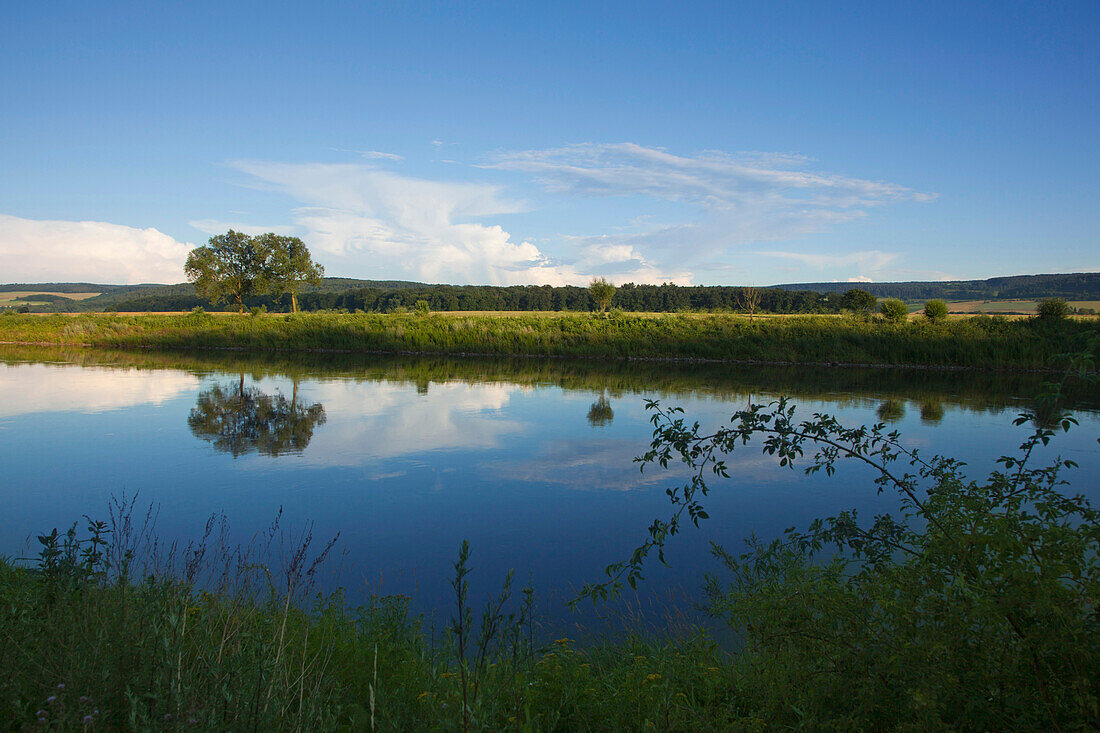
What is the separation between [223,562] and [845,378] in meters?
19.4

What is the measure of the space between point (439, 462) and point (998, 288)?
81.7 metres

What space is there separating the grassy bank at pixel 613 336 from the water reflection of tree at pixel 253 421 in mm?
14207

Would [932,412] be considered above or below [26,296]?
below

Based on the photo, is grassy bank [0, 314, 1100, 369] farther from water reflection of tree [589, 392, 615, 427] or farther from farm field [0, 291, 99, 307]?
farm field [0, 291, 99, 307]

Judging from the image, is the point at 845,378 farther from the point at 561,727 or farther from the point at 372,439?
the point at 561,727

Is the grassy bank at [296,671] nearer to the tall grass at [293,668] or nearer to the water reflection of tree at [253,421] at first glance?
the tall grass at [293,668]

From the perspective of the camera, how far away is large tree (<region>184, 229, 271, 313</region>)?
4859cm

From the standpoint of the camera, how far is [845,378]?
20.6m

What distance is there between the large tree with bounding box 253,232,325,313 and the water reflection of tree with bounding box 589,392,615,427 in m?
41.4

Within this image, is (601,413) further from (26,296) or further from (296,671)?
(26,296)

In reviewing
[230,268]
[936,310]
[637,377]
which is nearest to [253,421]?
[637,377]

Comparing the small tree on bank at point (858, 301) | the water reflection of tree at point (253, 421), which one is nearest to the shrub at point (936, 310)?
the small tree on bank at point (858, 301)

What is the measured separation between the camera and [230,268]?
4994 cm

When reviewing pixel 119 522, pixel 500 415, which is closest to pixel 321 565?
pixel 119 522
